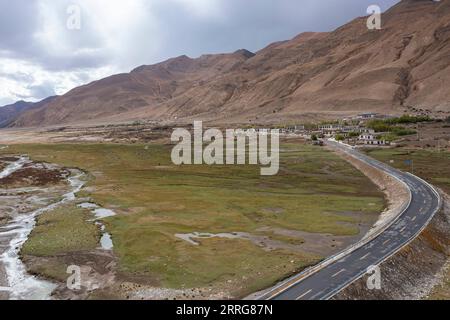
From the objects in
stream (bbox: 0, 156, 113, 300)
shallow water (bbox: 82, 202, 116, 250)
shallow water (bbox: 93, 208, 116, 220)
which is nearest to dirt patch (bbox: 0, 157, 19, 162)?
stream (bbox: 0, 156, 113, 300)

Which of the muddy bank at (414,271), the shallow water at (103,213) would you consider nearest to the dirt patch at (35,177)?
the shallow water at (103,213)

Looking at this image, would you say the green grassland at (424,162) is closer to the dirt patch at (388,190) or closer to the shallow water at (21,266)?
the dirt patch at (388,190)

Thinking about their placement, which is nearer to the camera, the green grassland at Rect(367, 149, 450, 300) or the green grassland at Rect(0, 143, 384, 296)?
the green grassland at Rect(0, 143, 384, 296)

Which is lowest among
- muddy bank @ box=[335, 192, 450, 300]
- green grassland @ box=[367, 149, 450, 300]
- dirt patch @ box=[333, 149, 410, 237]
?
muddy bank @ box=[335, 192, 450, 300]

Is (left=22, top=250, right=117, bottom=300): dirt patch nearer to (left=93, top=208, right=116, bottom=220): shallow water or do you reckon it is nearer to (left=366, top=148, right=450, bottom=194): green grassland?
(left=93, top=208, right=116, bottom=220): shallow water

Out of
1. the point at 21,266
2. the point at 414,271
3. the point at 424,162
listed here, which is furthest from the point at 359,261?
the point at 424,162
